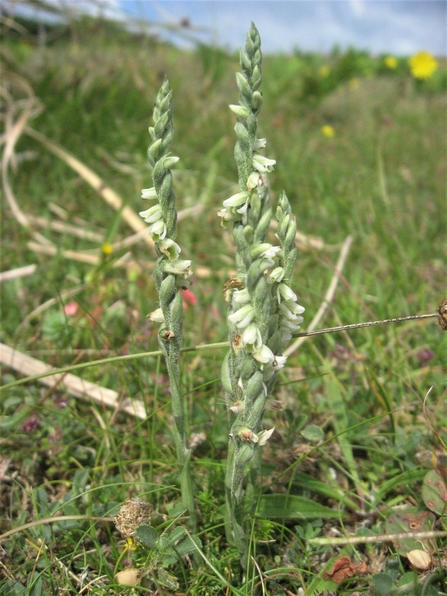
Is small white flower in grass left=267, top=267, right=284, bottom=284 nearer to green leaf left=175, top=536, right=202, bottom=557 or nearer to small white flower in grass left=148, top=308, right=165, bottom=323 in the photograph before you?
small white flower in grass left=148, top=308, right=165, bottom=323

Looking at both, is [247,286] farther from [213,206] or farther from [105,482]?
[213,206]

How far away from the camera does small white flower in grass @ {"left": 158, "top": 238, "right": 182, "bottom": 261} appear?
1.09 meters

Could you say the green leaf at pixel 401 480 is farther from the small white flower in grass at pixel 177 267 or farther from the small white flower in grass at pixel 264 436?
the small white flower in grass at pixel 177 267

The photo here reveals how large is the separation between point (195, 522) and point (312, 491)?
1.31ft

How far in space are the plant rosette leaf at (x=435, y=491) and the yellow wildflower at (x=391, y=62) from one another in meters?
10.4

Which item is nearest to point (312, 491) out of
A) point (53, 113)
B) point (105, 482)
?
point (105, 482)

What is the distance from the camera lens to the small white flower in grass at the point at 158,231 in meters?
1.08

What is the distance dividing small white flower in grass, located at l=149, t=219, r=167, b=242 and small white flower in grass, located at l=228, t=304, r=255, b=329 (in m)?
0.24

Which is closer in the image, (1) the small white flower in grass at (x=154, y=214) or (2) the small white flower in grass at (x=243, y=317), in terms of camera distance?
(2) the small white flower in grass at (x=243, y=317)

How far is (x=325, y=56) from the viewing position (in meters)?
9.90

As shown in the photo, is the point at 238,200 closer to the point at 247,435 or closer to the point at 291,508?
the point at 247,435

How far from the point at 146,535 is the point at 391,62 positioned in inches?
429

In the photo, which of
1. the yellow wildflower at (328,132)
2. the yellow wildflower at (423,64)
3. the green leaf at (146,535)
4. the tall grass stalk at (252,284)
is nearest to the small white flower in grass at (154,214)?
the tall grass stalk at (252,284)

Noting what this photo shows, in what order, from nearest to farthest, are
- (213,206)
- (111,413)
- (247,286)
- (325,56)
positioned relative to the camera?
(247,286) → (111,413) → (213,206) → (325,56)
